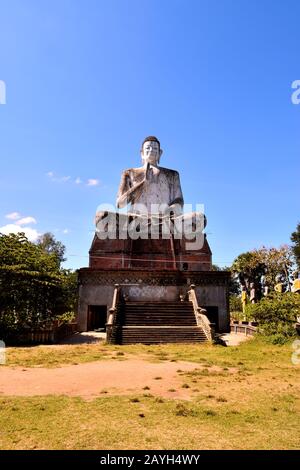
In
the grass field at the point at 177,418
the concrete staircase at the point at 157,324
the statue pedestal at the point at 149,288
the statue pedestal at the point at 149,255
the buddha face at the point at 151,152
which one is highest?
the buddha face at the point at 151,152

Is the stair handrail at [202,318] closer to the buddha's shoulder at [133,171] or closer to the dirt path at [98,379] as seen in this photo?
the dirt path at [98,379]

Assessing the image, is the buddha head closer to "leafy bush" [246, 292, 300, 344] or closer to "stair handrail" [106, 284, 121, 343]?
"stair handrail" [106, 284, 121, 343]

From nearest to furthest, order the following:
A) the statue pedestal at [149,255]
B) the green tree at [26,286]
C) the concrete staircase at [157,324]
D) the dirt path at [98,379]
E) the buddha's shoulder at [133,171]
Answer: the dirt path at [98,379], the concrete staircase at [157,324], the green tree at [26,286], the statue pedestal at [149,255], the buddha's shoulder at [133,171]

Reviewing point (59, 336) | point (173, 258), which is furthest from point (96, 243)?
point (59, 336)

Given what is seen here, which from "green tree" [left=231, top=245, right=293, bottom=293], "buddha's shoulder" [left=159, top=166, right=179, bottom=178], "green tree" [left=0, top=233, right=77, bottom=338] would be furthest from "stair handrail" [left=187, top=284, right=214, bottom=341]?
"green tree" [left=231, top=245, right=293, bottom=293]

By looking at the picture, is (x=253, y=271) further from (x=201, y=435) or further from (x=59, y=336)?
(x=201, y=435)

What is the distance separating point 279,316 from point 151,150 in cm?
1668

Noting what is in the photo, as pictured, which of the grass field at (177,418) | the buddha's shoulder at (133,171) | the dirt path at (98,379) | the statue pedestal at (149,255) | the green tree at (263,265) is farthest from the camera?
the green tree at (263,265)

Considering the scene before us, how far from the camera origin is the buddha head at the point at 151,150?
95.3 ft

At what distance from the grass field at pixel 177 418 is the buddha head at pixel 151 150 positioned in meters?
21.6

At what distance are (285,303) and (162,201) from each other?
43.9 feet

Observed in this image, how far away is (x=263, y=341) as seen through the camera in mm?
16656

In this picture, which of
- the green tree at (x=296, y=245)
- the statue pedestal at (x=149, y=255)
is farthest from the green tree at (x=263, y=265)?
the statue pedestal at (x=149, y=255)
